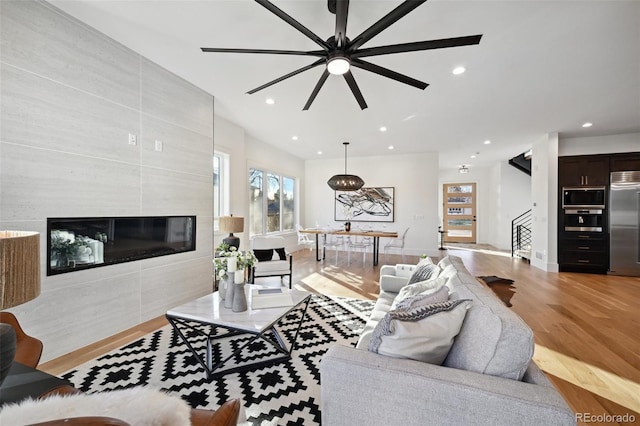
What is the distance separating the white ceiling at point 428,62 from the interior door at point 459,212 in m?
4.73

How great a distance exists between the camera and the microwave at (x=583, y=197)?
5309 mm

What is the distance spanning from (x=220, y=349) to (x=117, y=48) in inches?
122

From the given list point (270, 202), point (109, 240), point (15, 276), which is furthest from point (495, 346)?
point (270, 202)

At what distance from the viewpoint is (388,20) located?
158cm

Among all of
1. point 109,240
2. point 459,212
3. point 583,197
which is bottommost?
point 109,240

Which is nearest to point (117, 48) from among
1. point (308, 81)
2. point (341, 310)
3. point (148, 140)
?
point (148, 140)

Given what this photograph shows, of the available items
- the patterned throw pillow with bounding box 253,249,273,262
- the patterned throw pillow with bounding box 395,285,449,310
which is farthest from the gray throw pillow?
the patterned throw pillow with bounding box 253,249,273,262

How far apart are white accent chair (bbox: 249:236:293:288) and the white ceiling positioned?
217cm

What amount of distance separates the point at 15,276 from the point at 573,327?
432cm

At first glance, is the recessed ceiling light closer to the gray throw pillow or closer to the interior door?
the gray throw pillow

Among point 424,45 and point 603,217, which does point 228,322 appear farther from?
point 603,217

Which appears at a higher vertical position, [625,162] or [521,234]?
[625,162]

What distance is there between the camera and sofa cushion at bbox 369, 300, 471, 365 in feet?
3.74

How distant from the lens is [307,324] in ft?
9.35
